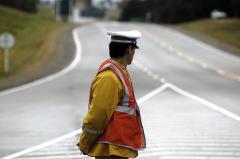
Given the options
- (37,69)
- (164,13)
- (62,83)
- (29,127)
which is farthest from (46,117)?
(164,13)

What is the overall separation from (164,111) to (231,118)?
207 cm

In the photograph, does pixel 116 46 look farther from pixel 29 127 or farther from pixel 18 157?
pixel 29 127

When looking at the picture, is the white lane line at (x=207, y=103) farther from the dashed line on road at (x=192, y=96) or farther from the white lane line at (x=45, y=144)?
the white lane line at (x=45, y=144)

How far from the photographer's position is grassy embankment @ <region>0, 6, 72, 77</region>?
1454 inches

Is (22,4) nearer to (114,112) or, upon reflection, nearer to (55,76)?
(55,76)

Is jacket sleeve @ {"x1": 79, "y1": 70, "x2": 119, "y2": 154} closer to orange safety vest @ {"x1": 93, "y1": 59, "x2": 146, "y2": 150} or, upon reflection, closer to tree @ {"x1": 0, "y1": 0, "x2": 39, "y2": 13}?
orange safety vest @ {"x1": 93, "y1": 59, "x2": 146, "y2": 150}

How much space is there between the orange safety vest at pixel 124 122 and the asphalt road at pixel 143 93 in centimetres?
610

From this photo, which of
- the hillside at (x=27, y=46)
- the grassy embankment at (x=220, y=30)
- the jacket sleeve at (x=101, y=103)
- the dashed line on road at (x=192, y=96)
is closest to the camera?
the jacket sleeve at (x=101, y=103)

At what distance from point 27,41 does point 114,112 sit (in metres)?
48.9

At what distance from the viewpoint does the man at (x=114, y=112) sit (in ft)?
17.4

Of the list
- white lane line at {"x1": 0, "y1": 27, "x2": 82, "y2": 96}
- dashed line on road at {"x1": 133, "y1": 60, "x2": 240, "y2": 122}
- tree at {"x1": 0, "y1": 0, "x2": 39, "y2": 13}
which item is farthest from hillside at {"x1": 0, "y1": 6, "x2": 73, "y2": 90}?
tree at {"x1": 0, "y1": 0, "x2": 39, "y2": 13}

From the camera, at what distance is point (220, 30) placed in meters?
60.9

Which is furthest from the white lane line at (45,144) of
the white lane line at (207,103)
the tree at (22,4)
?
the tree at (22,4)

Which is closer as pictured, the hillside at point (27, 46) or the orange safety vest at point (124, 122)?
the orange safety vest at point (124, 122)
